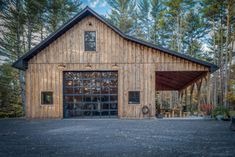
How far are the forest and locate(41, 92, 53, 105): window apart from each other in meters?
8.12

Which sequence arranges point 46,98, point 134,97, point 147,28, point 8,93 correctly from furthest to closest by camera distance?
point 147,28 → point 8,93 → point 46,98 → point 134,97

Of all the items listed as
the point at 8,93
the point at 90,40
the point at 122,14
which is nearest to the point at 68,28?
the point at 90,40

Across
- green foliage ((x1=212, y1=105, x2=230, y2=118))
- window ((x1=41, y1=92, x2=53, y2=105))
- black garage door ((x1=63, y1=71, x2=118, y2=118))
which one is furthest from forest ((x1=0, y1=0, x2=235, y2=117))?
window ((x1=41, y1=92, x2=53, y2=105))

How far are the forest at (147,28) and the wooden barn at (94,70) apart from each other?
15.8ft

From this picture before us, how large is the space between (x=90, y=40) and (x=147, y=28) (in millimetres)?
18050

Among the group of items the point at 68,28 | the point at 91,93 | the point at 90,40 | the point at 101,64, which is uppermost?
the point at 68,28

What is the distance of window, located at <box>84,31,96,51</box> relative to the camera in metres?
15.5

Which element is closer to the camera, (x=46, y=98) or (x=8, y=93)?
(x=46, y=98)

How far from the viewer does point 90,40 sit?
15.5 m

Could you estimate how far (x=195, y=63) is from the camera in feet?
49.2

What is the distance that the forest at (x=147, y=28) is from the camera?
2231 cm

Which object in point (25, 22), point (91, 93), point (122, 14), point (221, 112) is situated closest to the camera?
point (221, 112)

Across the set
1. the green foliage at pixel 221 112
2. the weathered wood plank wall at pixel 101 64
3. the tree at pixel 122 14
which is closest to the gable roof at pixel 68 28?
the weathered wood plank wall at pixel 101 64

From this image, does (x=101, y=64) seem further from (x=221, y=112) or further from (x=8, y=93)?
(x=8, y=93)
